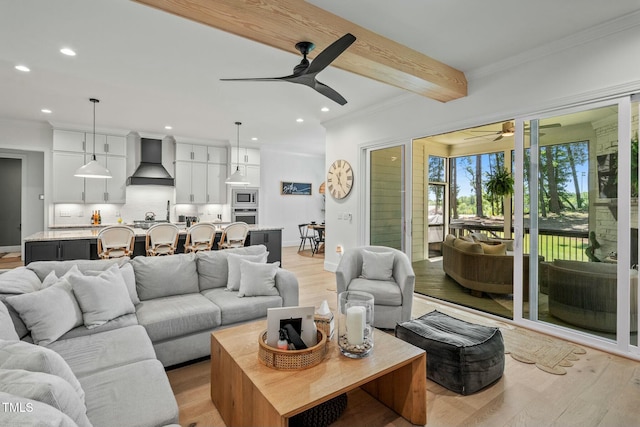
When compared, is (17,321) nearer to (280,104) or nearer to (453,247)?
(280,104)

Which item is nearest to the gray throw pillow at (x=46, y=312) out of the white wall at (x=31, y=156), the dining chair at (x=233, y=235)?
the dining chair at (x=233, y=235)

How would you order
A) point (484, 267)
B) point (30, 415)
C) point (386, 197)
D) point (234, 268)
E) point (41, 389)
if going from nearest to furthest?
1. point (30, 415)
2. point (41, 389)
3. point (234, 268)
4. point (484, 267)
5. point (386, 197)

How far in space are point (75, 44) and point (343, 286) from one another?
365 centimetres

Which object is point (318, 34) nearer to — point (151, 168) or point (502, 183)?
point (502, 183)

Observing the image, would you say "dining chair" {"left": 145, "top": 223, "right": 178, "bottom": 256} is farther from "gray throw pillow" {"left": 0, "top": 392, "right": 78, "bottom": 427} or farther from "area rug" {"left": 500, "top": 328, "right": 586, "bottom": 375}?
"area rug" {"left": 500, "top": 328, "right": 586, "bottom": 375}

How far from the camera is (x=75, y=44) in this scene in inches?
123

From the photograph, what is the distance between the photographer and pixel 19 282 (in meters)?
2.11

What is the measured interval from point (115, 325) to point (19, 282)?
66 cm

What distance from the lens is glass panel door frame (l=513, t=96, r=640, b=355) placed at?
2717mm

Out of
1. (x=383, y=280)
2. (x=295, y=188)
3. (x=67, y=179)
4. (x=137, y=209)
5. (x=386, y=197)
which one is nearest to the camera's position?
(x=383, y=280)

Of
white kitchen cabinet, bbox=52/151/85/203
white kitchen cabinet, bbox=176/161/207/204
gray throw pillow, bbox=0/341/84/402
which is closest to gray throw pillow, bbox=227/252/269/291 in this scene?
gray throw pillow, bbox=0/341/84/402

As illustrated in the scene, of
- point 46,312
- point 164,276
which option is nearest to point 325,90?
point 164,276

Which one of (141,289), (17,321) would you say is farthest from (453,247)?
(17,321)

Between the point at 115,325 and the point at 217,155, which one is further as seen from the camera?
the point at 217,155
